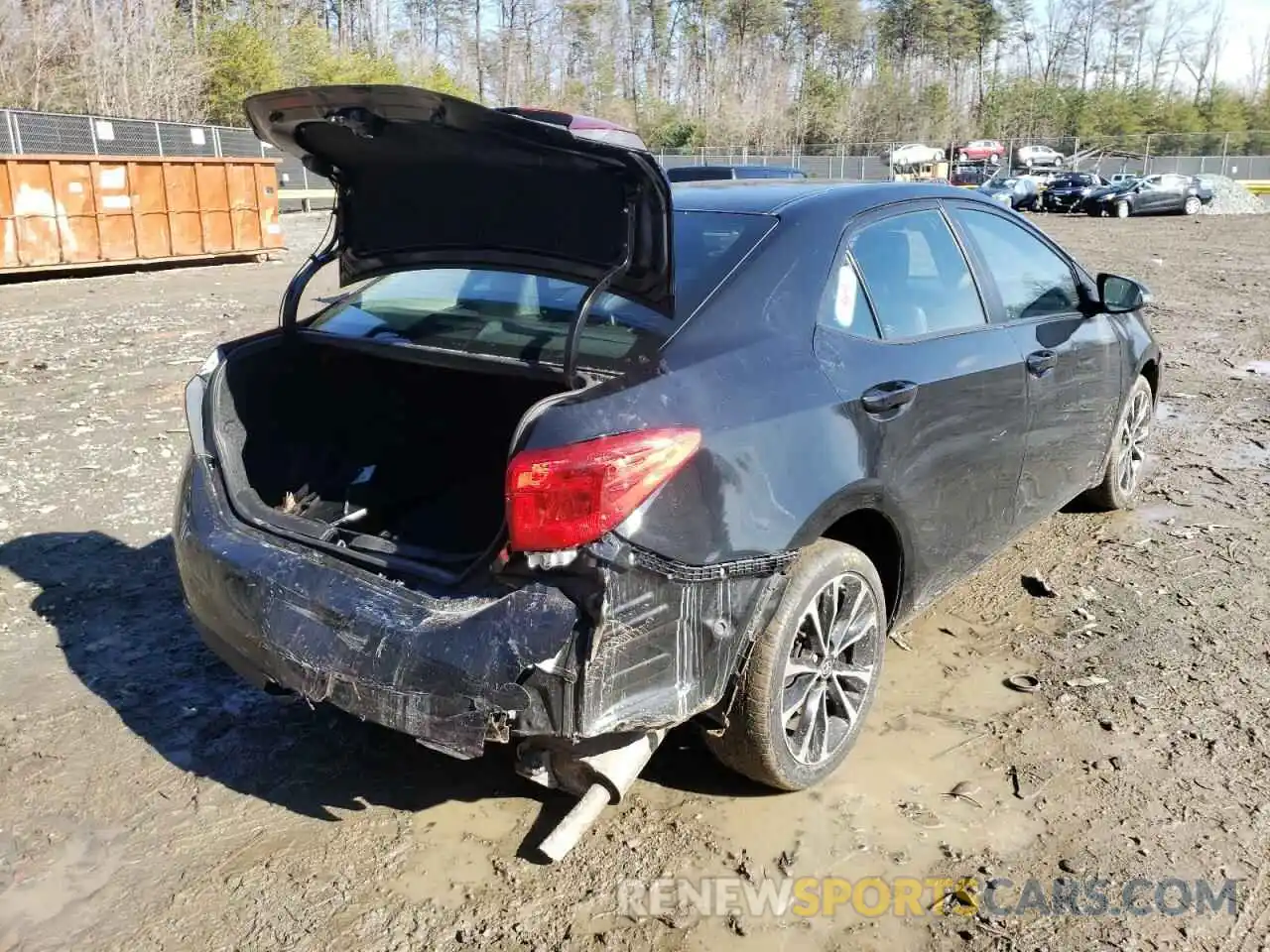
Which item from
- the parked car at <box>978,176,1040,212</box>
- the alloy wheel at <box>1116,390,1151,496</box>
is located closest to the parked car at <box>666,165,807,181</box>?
the alloy wheel at <box>1116,390,1151,496</box>

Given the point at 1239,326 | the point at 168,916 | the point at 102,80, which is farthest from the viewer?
the point at 102,80

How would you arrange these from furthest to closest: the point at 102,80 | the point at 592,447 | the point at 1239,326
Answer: the point at 102,80 → the point at 1239,326 → the point at 592,447

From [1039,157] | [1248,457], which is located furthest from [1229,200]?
[1248,457]

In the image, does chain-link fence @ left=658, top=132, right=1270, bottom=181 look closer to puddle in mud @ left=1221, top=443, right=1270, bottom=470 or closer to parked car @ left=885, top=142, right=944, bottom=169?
parked car @ left=885, top=142, right=944, bottom=169

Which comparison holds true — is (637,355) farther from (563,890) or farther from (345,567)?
(563,890)

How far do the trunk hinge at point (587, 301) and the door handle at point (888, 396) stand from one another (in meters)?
0.79

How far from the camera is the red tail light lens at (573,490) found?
2424 mm

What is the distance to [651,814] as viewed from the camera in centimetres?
303

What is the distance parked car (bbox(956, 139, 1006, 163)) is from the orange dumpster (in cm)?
4495

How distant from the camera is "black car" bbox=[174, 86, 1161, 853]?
2477 millimetres

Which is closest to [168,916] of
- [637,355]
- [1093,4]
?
[637,355]

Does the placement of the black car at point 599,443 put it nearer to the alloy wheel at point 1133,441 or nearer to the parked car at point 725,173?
the parked car at point 725,173

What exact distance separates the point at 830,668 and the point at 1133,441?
3071 millimetres

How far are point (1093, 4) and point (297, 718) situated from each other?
315 ft
